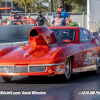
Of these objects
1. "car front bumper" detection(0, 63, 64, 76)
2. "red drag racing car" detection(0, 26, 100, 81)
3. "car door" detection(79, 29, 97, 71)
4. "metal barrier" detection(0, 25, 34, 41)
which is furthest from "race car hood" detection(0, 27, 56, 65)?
"metal barrier" detection(0, 25, 34, 41)

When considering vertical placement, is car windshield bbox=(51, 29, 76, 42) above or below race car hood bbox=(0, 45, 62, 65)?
above

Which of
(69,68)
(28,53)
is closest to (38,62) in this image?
(28,53)

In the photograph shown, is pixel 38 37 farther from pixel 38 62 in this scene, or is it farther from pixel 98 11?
pixel 98 11

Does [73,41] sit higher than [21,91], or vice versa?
[73,41]

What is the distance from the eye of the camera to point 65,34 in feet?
28.5

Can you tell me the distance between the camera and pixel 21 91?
6473 mm

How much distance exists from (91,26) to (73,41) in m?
20.7

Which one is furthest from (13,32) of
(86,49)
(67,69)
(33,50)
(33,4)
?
(33,4)

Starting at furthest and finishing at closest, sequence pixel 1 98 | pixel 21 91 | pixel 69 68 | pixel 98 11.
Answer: pixel 98 11 → pixel 69 68 → pixel 21 91 → pixel 1 98

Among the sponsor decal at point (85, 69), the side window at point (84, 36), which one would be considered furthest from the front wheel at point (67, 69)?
the side window at point (84, 36)

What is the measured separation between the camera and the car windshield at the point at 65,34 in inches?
338

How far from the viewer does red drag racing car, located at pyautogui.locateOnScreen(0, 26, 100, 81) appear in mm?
7160

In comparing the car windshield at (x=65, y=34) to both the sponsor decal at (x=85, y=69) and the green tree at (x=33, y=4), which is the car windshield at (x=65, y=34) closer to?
the sponsor decal at (x=85, y=69)

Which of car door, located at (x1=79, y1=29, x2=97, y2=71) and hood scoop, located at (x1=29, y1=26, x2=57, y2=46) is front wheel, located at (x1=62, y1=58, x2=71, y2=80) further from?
hood scoop, located at (x1=29, y1=26, x2=57, y2=46)
